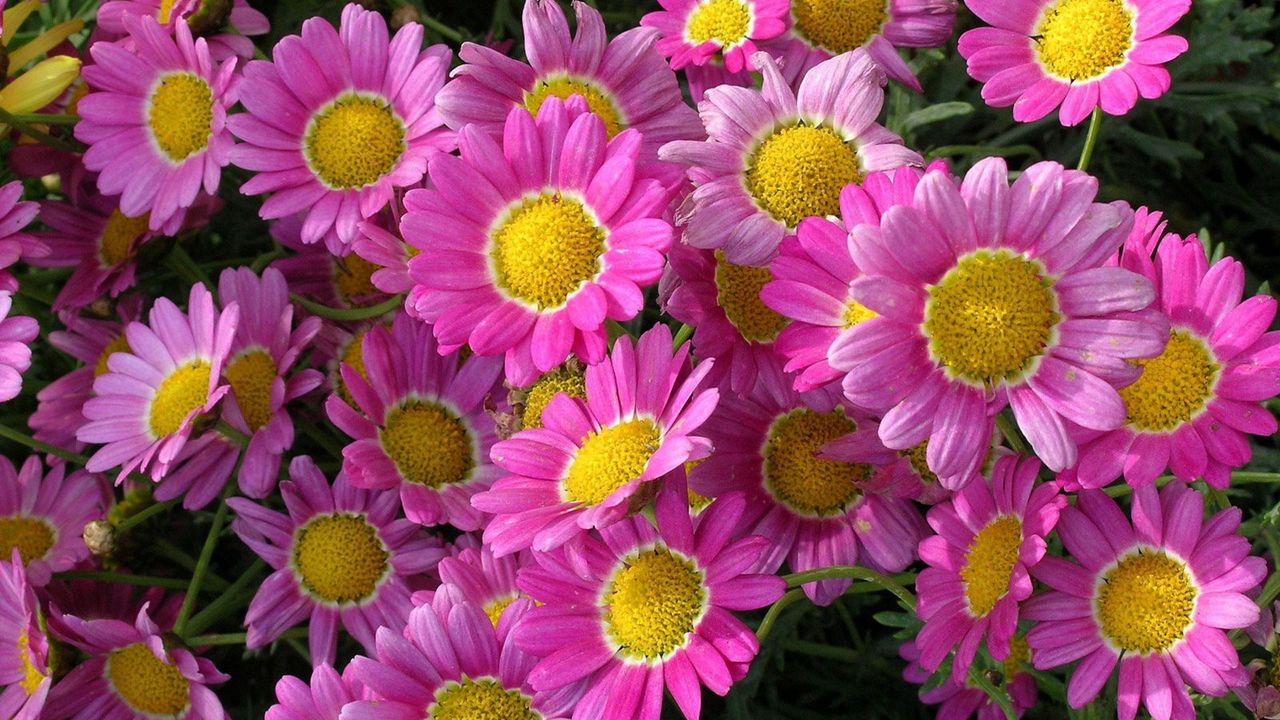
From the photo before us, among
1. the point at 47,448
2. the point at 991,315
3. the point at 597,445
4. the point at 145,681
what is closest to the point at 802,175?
the point at 991,315

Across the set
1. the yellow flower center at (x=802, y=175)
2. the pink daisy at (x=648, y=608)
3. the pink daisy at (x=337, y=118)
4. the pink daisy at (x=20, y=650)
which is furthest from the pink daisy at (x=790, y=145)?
the pink daisy at (x=20, y=650)

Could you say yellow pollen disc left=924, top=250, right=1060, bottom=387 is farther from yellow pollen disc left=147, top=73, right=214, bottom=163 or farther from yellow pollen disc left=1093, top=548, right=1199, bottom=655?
yellow pollen disc left=147, top=73, right=214, bottom=163

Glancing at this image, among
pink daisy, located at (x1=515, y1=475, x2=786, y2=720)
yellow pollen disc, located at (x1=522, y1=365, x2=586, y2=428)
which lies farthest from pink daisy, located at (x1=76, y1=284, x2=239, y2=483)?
pink daisy, located at (x1=515, y1=475, x2=786, y2=720)

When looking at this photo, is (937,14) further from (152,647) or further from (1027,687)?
(152,647)

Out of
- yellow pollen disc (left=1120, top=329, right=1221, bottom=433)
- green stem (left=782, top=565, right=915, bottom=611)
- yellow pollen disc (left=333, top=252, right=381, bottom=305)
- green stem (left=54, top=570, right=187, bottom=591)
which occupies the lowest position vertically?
green stem (left=54, top=570, right=187, bottom=591)

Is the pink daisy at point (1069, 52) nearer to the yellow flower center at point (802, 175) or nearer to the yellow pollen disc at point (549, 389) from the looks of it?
the yellow flower center at point (802, 175)

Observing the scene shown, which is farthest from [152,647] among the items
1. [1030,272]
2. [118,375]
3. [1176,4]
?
[1176,4]

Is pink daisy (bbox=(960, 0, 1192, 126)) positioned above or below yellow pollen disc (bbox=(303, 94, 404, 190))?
above
